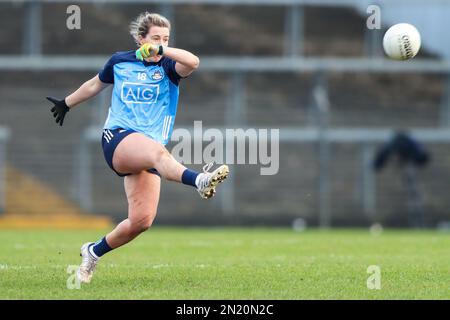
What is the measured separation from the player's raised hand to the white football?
2.84 m

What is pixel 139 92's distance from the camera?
8086 millimetres

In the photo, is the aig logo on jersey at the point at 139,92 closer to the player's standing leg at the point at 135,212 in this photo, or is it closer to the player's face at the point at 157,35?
the player's face at the point at 157,35

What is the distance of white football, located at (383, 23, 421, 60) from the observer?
9.49m

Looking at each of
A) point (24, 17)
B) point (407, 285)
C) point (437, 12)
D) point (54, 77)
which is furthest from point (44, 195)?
point (407, 285)

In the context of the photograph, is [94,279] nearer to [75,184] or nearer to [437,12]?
[75,184]

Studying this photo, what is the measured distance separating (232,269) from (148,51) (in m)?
2.39

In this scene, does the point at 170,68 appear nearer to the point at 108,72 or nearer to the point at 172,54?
the point at 172,54

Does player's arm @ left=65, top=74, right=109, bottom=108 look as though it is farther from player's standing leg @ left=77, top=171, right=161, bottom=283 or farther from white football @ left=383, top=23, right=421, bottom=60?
white football @ left=383, top=23, right=421, bottom=60

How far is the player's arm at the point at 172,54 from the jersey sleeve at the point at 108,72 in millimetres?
604

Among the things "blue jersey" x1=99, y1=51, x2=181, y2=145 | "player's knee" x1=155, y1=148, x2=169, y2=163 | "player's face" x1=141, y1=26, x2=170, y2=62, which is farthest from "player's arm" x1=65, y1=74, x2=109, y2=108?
"player's knee" x1=155, y1=148, x2=169, y2=163

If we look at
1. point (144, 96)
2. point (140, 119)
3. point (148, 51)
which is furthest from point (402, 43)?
point (148, 51)

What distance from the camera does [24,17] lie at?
71.7 feet

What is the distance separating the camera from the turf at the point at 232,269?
7367 millimetres

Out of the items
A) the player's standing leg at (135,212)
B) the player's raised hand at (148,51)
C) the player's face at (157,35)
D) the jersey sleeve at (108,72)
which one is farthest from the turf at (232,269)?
the player's face at (157,35)
